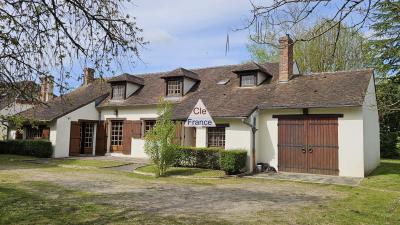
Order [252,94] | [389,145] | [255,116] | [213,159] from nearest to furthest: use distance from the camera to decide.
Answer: [213,159]
[255,116]
[252,94]
[389,145]

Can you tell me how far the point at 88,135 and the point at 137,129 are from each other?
13.3ft

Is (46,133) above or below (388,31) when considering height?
below

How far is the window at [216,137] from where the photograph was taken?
16938mm

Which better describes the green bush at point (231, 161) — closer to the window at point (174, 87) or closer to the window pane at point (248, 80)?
the window pane at point (248, 80)

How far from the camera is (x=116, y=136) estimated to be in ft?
72.4

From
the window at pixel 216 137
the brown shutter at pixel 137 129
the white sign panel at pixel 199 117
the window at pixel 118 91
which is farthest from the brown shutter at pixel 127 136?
the white sign panel at pixel 199 117

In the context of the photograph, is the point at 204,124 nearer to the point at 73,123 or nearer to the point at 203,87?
the point at 203,87

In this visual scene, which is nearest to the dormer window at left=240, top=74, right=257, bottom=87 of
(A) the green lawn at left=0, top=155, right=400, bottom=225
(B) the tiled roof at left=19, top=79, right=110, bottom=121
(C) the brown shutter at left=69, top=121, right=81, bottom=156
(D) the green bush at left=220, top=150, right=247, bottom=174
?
(D) the green bush at left=220, top=150, right=247, bottom=174

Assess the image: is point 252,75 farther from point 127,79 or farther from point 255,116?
point 127,79

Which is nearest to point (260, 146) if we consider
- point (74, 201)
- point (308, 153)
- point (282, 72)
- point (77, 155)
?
point (308, 153)

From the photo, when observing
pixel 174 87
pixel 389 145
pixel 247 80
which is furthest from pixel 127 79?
pixel 389 145

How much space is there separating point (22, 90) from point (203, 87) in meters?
15.4

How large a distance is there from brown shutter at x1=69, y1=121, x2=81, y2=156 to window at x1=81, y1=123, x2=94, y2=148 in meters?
0.84

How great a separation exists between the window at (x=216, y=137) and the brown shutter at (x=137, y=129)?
520 cm
